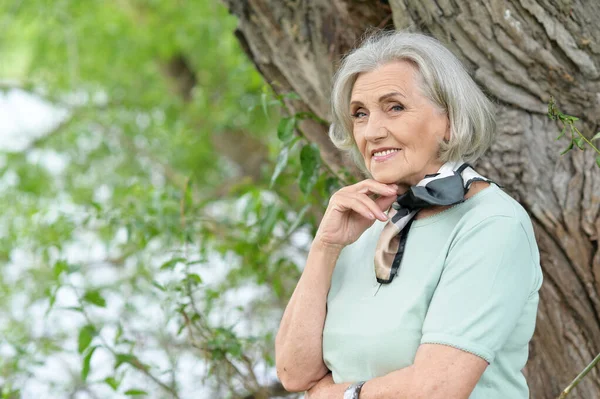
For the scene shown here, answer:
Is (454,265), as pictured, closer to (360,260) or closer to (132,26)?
(360,260)

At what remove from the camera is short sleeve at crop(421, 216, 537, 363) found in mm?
1856

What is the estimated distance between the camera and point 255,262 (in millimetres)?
4109

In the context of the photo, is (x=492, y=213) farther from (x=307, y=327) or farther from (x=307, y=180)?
(x=307, y=180)

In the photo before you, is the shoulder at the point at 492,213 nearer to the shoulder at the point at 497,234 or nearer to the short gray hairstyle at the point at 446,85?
the shoulder at the point at 497,234

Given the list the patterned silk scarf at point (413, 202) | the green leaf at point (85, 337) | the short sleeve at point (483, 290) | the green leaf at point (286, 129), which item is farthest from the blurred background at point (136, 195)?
the short sleeve at point (483, 290)

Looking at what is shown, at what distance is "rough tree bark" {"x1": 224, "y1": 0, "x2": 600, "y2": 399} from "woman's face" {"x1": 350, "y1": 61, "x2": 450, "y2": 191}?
0.51 m

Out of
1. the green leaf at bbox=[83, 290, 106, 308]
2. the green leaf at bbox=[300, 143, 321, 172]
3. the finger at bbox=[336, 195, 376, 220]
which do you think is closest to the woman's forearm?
the finger at bbox=[336, 195, 376, 220]

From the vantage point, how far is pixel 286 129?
2.96 meters

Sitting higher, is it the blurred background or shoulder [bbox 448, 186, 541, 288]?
shoulder [bbox 448, 186, 541, 288]

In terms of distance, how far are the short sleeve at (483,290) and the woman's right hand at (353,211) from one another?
277mm

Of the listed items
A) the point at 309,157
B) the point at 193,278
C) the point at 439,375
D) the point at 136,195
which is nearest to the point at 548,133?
the point at 309,157

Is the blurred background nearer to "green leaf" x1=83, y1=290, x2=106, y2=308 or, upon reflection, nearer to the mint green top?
"green leaf" x1=83, y1=290, x2=106, y2=308

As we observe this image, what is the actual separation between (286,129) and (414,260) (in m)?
1.01

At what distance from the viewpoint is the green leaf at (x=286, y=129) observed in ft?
9.62
